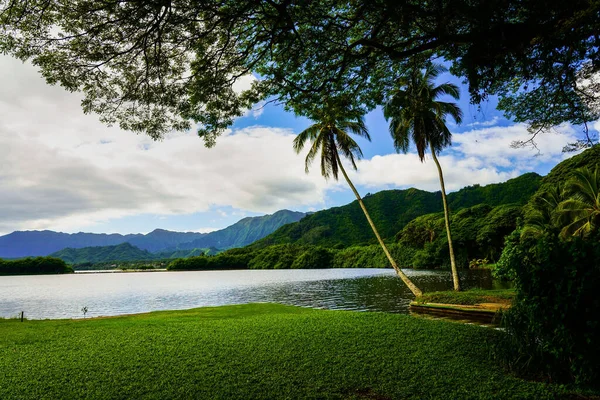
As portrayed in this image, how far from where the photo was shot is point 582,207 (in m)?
25.4

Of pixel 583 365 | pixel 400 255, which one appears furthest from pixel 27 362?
pixel 400 255

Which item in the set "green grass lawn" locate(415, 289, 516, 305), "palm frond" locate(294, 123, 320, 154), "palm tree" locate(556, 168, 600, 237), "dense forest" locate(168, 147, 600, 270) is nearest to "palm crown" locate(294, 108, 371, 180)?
"palm frond" locate(294, 123, 320, 154)

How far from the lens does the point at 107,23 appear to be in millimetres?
6465

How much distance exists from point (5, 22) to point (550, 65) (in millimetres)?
10489

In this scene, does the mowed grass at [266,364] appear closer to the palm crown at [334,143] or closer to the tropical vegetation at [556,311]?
the tropical vegetation at [556,311]

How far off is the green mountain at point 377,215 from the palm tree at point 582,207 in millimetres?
77908

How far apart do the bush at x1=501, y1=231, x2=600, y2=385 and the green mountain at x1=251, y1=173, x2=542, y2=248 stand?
10425 cm

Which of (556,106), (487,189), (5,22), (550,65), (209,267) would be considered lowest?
(209,267)

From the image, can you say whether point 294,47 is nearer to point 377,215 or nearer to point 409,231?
point 409,231

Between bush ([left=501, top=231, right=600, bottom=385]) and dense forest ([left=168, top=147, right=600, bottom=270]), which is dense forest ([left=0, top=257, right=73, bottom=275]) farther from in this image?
bush ([left=501, top=231, right=600, bottom=385])

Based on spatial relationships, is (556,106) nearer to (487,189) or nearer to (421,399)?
(421,399)

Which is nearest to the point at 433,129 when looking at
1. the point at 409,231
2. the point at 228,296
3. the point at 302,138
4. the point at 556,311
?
the point at 302,138

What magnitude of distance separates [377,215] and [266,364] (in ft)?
442

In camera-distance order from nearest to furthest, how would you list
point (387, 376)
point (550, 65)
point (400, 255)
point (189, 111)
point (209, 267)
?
point (387, 376) → point (550, 65) → point (189, 111) → point (400, 255) → point (209, 267)
